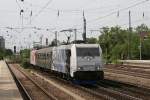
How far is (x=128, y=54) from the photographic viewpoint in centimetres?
9438

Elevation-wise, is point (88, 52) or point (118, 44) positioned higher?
point (118, 44)

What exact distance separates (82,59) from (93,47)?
4.20ft

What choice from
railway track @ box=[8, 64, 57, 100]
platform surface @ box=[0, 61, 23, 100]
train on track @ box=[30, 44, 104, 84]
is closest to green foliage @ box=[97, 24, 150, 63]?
railway track @ box=[8, 64, 57, 100]

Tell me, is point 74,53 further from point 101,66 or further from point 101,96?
point 101,96

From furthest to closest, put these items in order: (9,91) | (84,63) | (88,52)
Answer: (88,52) → (84,63) → (9,91)

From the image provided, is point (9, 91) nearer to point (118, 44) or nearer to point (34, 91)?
point (34, 91)

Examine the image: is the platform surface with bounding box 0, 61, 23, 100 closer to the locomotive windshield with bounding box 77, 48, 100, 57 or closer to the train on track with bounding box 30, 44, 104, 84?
the train on track with bounding box 30, 44, 104, 84

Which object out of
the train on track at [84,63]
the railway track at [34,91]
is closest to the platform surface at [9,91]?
the railway track at [34,91]

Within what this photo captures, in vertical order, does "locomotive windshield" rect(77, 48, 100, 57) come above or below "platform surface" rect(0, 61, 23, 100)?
above

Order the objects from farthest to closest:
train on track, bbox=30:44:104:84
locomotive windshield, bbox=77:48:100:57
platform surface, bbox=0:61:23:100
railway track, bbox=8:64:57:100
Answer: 1. locomotive windshield, bbox=77:48:100:57
2. train on track, bbox=30:44:104:84
3. railway track, bbox=8:64:57:100
4. platform surface, bbox=0:61:23:100

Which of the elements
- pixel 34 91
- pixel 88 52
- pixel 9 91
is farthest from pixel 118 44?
pixel 9 91

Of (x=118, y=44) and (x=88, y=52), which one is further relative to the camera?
(x=118, y=44)

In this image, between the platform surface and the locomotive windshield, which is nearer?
the platform surface

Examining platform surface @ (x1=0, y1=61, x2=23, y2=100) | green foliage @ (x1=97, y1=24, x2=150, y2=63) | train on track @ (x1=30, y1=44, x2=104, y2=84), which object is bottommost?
platform surface @ (x1=0, y1=61, x2=23, y2=100)
